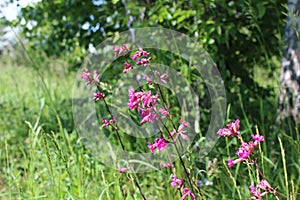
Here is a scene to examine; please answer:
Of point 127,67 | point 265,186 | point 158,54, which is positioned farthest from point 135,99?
point 158,54

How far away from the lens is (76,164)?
1.81 meters

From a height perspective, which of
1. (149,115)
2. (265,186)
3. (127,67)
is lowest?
(265,186)

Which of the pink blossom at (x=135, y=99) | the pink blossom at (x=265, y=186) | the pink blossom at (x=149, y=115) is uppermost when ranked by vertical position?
the pink blossom at (x=135, y=99)

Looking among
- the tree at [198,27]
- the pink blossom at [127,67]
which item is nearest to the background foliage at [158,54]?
the tree at [198,27]

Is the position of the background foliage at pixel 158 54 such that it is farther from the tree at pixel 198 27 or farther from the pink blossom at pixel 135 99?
the pink blossom at pixel 135 99

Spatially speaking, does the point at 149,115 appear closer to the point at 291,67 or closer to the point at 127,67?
the point at 127,67

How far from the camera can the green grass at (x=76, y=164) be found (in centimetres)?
144

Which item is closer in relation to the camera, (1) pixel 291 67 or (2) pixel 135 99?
(2) pixel 135 99

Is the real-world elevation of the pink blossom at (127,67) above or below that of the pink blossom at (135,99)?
→ above

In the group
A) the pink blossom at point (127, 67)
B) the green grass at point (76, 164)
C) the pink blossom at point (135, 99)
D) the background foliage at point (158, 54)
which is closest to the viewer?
the pink blossom at point (135, 99)

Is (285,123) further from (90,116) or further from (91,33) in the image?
(91,33)

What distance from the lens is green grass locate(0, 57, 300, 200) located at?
4.72 feet

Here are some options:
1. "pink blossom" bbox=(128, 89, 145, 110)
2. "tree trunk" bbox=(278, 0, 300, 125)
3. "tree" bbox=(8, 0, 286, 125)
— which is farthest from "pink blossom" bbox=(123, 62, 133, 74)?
"tree trunk" bbox=(278, 0, 300, 125)

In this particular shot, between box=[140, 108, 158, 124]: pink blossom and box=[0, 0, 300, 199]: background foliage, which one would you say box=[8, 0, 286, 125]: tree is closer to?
box=[0, 0, 300, 199]: background foliage
